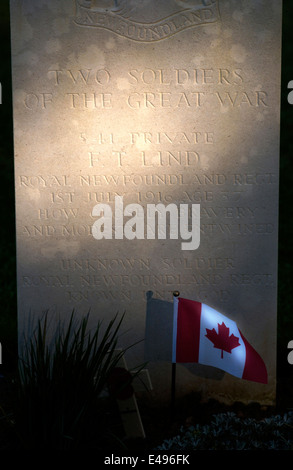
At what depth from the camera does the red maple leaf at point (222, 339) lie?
4.12 metres

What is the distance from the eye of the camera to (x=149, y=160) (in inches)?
178

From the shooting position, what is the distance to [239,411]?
4.59 meters

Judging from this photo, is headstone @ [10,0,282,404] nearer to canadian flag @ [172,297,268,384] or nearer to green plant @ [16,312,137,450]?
canadian flag @ [172,297,268,384]

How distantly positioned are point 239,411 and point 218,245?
4.52 ft

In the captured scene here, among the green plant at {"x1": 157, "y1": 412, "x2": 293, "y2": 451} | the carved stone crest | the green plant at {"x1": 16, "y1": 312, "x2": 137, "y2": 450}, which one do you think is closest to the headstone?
the carved stone crest

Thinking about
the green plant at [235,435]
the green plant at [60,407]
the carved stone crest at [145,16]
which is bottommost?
the green plant at [235,435]

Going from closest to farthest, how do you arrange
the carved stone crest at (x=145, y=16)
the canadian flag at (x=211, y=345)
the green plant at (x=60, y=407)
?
the green plant at (x=60, y=407) < the canadian flag at (x=211, y=345) < the carved stone crest at (x=145, y=16)

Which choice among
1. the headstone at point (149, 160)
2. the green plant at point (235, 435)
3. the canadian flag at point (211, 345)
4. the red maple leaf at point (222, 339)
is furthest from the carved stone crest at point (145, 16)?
the green plant at point (235, 435)

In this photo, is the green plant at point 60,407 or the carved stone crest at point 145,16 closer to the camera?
the green plant at point 60,407

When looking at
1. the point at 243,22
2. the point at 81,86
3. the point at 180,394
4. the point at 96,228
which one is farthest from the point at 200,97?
the point at 180,394

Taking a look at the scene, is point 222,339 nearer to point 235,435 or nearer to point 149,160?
point 235,435

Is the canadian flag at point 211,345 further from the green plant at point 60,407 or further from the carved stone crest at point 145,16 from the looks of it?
the carved stone crest at point 145,16

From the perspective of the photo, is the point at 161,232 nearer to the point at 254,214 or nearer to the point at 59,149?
the point at 254,214

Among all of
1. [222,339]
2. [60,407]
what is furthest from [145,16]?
[60,407]
